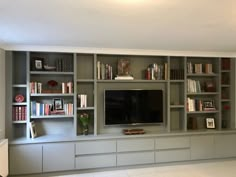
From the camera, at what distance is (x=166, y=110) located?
4.77 meters

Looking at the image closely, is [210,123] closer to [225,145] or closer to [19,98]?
[225,145]

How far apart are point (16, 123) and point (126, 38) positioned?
2.44 meters

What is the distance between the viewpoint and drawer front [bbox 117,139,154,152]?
14.1ft

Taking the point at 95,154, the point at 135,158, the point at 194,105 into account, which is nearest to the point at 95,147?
the point at 95,154

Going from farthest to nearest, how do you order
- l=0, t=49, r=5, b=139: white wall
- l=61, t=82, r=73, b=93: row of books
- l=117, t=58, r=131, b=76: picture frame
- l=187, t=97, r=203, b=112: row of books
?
l=187, t=97, r=203, b=112: row of books < l=117, t=58, r=131, b=76: picture frame < l=61, t=82, r=73, b=93: row of books < l=0, t=49, r=5, b=139: white wall

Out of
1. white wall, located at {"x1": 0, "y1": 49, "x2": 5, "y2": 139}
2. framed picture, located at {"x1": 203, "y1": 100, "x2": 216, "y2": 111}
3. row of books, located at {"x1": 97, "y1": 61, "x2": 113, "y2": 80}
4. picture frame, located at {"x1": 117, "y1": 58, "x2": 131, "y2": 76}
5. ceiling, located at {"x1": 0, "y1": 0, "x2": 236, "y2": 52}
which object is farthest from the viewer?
framed picture, located at {"x1": 203, "y1": 100, "x2": 216, "y2": 111}

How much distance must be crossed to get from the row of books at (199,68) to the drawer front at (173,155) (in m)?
1.57

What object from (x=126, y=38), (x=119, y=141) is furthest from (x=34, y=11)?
(x=119, y=141)

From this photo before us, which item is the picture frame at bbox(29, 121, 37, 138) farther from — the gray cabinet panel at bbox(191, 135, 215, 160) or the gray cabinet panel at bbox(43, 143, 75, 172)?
the gray cabinet panel at bbox(191, 135, 215, 160)

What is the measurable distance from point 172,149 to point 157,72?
1.48 meters

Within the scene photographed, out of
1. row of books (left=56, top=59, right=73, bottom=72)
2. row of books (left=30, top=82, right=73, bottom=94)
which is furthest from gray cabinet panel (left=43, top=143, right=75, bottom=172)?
row of books (left=56, top=59, right=73, bottom=72)

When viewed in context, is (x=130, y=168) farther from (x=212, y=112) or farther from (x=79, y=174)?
(x=212, y=112)

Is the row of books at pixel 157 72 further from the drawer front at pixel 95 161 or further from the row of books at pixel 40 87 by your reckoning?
the drawer front at pixel 95 161

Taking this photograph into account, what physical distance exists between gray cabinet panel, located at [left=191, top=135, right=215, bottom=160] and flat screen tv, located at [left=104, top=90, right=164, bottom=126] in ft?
2.45
